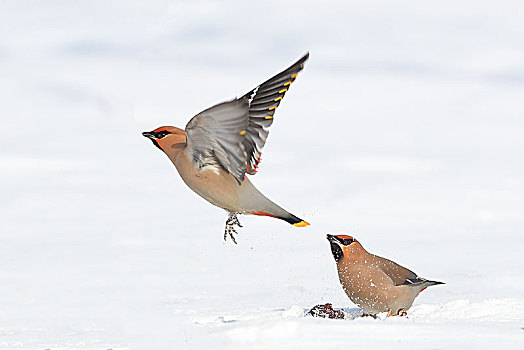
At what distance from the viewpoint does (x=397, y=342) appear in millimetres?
5816

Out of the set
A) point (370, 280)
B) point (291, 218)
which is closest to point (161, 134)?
point (291, 218)

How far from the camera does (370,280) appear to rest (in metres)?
7.06

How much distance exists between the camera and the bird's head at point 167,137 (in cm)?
602

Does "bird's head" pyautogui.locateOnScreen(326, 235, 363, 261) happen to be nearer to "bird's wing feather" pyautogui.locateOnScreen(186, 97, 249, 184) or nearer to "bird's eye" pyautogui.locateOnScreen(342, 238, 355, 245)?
"bird's eye" pyautogui.locateOnScreen(342, 238, 355, 245)

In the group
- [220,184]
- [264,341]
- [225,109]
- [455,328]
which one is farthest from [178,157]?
[455,328]

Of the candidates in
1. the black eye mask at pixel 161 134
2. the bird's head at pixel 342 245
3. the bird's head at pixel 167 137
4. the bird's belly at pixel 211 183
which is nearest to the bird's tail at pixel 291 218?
the bird's belly at pixel 211 183

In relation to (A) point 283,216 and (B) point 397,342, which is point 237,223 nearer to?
(A) point 283,216

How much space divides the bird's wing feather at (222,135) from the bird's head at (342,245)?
155 centimetres

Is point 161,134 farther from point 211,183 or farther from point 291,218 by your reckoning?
point 291,218

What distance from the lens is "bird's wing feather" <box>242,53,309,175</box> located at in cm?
593

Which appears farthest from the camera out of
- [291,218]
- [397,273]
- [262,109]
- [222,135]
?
[397,273]

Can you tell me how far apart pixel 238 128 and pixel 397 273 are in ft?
8.14

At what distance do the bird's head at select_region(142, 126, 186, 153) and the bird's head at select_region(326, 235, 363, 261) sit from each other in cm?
173

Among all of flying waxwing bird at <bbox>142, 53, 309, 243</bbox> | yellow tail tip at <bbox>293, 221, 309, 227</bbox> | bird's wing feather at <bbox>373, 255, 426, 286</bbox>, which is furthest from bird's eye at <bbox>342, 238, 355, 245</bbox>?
yellow tail tip at <bbox>293, 221, 309, 227</bbox>
